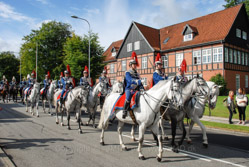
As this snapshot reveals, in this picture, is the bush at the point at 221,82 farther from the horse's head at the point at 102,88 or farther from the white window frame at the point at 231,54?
the horse's head at the point at 102,88

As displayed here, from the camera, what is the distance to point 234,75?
29.9 meters

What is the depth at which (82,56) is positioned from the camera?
24297 mm

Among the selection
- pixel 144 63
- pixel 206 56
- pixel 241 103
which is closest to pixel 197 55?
pixel 206 56

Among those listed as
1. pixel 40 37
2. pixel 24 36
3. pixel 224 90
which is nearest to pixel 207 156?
pixel 224 90

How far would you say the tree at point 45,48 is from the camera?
46.9 meters

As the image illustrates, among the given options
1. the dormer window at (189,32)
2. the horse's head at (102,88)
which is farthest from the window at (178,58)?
the horse's head at (102,88)

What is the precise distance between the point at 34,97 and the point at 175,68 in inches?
948

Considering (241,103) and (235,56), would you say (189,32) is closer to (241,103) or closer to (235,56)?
(235,56)

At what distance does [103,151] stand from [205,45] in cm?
2775

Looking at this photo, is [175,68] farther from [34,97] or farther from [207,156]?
[207,156]

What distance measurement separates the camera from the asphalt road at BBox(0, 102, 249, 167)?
563cm

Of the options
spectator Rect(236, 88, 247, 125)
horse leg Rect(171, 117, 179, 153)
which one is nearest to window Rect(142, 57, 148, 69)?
spectator Rect(236, 88, 247, 125)

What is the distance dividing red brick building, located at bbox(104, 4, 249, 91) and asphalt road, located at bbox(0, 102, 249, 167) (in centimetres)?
1744

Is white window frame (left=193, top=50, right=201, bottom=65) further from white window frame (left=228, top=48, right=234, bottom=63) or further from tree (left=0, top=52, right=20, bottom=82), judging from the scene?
tree (left=0, top=52, right=20, bottom=82)
